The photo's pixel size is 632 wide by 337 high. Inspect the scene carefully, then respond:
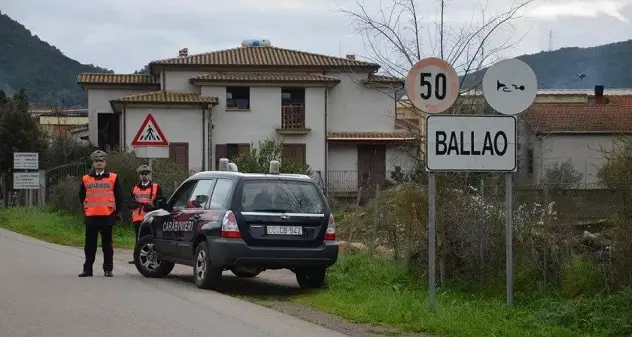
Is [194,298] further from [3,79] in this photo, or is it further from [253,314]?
[3,79]

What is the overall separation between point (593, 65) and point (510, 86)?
348ft

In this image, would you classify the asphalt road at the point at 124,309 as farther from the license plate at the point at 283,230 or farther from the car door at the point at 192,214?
the license plate at the point at 283,230

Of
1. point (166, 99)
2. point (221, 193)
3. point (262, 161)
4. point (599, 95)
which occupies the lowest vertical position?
point (221, 193)

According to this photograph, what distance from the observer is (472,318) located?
10352 mm

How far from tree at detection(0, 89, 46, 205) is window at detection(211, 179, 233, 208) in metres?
37.0

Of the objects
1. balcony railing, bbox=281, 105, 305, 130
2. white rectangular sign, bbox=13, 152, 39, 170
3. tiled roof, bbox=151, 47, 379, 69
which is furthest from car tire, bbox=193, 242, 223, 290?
balcony railing, bbox=281, 105, 305, 130

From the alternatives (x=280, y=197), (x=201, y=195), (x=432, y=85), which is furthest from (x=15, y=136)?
(x=432, y=85)

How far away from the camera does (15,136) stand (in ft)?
164

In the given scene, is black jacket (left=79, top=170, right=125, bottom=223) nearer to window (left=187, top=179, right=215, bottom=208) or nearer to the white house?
window (left=187, top=179, right=215, bottom=208)

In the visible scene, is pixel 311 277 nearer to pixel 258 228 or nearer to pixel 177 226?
pixel 258 228

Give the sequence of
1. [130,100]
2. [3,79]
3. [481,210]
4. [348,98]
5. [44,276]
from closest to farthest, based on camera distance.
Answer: [481,210] < [44,276] < [130,100] < [348,98] < [3,79]

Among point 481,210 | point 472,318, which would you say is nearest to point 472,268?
point 481,210

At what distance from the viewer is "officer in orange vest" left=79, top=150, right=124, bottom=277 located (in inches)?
616

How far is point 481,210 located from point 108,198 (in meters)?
5.95
